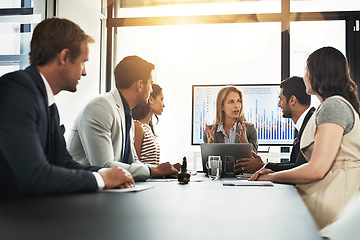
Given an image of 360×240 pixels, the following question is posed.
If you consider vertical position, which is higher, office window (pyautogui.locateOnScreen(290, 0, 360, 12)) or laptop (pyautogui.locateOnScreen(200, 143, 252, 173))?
office window (pyautogui.locateOnScreen(290, 0, 360, 12))

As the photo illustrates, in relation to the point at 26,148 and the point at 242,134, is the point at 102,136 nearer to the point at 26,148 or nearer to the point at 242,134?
the point at 26,148

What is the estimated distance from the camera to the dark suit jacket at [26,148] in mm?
1358

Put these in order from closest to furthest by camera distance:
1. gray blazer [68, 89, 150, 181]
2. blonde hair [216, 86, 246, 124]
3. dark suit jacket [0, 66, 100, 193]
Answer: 1. dark suit jacket [0, 66, 100, 193]
2. gray blazer [68, 89, 150, 181]
3. blonde hair [216, 86, 246, 124]

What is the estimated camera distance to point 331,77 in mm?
2266

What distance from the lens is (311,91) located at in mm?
2438

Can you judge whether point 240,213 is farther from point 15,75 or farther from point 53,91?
point 53,91

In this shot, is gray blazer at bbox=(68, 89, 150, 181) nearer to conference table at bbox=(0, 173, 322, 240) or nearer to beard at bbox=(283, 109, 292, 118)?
conference table at bbox=(0, 173, 322, 240)

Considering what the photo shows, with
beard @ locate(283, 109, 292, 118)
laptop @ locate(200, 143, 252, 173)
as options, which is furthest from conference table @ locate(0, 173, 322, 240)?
beard @ locate(283, 109, 292, 118)

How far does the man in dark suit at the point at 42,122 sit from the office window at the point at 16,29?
2.59m

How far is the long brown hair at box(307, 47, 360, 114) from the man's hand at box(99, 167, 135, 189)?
128 cm

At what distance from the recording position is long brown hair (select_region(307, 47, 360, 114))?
2240 mm

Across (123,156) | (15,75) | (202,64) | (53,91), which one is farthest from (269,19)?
(15,75)

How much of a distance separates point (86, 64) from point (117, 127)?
2.87 m

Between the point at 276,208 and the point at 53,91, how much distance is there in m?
1.20
